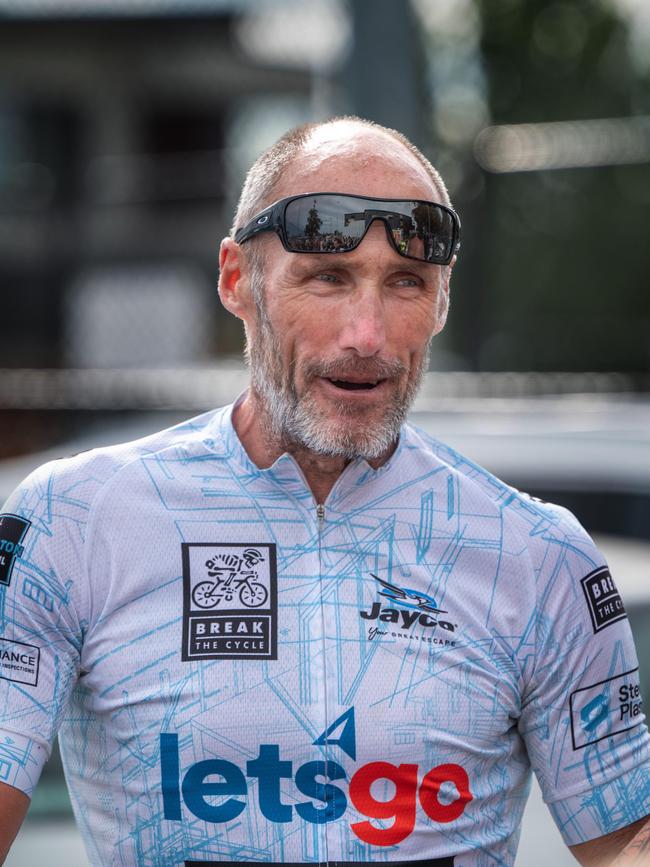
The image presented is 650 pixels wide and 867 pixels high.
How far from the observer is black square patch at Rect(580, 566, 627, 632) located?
1952 mm

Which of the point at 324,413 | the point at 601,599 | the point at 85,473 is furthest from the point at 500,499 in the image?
the point at 85,473

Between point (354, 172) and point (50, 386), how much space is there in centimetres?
492

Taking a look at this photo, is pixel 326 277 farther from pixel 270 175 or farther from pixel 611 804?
pixel 611 804

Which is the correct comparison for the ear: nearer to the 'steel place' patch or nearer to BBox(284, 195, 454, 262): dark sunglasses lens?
BBox(284, 195, 454, 262): dark sunglasses lens

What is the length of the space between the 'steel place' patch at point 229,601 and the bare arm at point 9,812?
0.31m

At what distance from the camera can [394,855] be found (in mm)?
1833

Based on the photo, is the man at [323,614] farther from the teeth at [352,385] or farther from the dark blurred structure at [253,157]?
the dark blurred structure at [253,157]

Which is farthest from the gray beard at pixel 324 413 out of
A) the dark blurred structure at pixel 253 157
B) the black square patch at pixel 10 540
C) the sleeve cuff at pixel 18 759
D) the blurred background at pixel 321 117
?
the dark blurred structure at pixel 253 157

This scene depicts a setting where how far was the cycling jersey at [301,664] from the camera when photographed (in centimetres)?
181

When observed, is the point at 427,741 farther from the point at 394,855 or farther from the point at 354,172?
the point at 354,172

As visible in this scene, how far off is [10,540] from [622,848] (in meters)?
1.06

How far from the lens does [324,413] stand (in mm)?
1978

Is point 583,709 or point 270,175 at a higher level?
point 270,175

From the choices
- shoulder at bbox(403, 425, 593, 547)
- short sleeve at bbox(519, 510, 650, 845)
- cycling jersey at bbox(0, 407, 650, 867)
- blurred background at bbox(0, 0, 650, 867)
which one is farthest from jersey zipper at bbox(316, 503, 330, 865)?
blurred background at bbox(0, 0, 650, 867)
